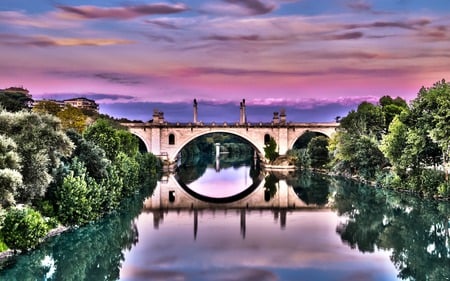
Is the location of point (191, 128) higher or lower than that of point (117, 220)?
higher

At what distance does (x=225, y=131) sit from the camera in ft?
261

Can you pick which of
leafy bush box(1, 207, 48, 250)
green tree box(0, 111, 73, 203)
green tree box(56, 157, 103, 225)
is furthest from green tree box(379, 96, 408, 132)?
leafy bush box(1, 207, 48, 250)

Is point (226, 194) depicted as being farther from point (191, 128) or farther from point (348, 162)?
point (191, 128)

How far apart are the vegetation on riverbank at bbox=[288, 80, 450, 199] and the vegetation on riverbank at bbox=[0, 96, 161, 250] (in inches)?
780

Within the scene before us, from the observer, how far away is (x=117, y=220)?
31172 mm

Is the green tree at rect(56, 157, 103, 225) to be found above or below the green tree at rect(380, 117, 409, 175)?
below

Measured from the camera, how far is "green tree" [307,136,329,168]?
69.1 meters

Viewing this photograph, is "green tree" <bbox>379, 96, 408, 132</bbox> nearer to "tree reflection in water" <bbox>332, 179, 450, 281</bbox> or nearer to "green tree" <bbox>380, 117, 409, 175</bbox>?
"green tree" <bbox>380, 117, 409, 175</bbox>

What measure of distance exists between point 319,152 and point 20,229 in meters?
52.2

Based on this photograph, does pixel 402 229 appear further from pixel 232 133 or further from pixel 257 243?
pixel 232 133

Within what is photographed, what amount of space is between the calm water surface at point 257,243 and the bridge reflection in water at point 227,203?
9cm

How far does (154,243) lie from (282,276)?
780 cm

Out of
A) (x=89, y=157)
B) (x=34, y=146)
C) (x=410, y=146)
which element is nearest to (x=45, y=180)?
(x=34, y=146)

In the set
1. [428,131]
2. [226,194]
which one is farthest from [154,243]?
[226,194]
